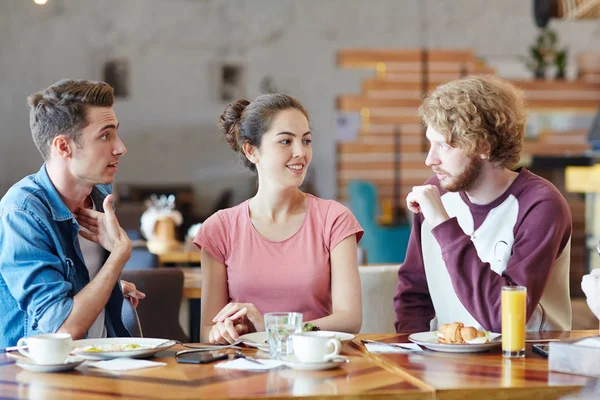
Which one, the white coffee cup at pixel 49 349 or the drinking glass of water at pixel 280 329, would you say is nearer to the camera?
the white coffee cup at pixel 49 349

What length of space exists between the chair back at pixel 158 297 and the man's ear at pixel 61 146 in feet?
2.24

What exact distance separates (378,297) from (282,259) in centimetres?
62

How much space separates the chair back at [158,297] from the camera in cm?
280

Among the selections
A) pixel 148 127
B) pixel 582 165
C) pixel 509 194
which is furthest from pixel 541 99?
pixel 509 194

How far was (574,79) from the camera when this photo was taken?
9.99 m

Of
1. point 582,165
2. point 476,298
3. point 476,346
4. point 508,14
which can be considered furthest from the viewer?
point 508,14

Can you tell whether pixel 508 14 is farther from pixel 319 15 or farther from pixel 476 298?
pixel 476 298

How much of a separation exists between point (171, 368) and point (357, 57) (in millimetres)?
8841

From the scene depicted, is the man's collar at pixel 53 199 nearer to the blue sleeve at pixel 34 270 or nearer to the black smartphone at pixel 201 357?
the blue sleeve at pixel 34 270

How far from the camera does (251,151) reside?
8.13 feet

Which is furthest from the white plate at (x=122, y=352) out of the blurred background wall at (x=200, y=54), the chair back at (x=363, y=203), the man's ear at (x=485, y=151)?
the blurred background wall at (x=200, y=54)

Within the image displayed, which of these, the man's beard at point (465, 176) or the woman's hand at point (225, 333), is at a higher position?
the man's beard at point (465, 176)

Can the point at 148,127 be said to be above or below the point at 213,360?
above

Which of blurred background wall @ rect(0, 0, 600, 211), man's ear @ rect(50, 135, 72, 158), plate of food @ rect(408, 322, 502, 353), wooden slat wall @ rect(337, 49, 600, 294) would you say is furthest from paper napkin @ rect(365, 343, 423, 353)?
wooden slat wall @ rect(337, 49, 600, 294)
